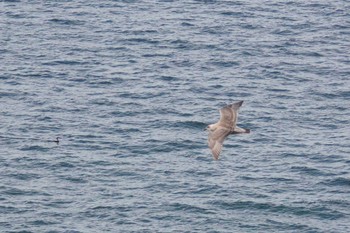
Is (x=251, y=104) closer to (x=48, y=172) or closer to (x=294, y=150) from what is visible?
(x=294, y=150)

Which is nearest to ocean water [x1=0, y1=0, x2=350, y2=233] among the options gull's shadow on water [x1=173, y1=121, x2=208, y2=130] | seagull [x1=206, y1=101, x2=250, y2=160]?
gull's shadow on water [x1=173, y1=121, x2=208, y2=130]

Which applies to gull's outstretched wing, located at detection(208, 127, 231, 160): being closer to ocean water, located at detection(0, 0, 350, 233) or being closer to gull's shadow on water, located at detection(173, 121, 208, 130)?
ocean water, located at detection(0, 0, 350, 233)

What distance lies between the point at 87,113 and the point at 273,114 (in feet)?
93.5

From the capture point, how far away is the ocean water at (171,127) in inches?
5566

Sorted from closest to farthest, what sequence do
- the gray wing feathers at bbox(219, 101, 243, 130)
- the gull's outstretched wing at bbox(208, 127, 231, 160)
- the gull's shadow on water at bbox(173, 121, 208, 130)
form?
the gull's outstretched wing at bbox(208, 127, 231, 160) → the gray wing feathers at bbox(219, 101, 243, 130) → the gull's shadow on water at bbox(173, 121, 208, 130)

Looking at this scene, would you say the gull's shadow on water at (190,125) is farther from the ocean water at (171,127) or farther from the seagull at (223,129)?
the seagull at (223,129)

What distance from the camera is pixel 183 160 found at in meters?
154

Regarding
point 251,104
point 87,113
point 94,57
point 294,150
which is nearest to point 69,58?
point 94,57

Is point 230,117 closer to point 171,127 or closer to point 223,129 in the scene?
point 223,129

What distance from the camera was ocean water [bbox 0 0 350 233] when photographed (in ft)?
464

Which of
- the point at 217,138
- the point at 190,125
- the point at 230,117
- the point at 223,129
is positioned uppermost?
the point at 230,117

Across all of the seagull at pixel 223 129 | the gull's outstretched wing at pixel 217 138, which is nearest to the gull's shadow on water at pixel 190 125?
the seagull at pixel 223 129

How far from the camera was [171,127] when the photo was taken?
161750 millimetres

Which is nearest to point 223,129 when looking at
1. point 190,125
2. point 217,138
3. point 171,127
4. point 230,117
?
point 217,138
